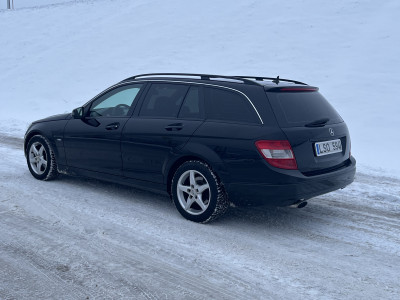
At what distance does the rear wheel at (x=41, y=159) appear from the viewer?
22.5 ft

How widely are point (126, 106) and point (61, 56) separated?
68.7 ft

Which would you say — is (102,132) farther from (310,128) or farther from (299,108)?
(310,128)

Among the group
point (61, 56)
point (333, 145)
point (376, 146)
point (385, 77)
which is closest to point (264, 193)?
point (333, 145)

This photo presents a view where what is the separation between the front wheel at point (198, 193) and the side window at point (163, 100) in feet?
2.44

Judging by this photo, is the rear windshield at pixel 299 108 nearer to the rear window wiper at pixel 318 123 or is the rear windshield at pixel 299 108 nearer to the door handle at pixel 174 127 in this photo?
the rear window wiper at pixel 318 123

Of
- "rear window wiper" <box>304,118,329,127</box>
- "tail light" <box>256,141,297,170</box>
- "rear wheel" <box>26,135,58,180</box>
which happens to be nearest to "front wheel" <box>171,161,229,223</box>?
"tail light" <box>256,141,297,170</box>

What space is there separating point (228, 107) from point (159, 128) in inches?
35.7

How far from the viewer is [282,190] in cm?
464

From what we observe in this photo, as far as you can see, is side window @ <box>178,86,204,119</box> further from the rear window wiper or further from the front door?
the rear window wiper

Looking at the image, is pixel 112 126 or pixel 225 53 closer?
pixel 112 126

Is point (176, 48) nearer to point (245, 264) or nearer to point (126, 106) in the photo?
point (126, 106)

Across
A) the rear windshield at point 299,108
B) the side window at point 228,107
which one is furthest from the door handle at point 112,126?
the rear windshield at point 299,108

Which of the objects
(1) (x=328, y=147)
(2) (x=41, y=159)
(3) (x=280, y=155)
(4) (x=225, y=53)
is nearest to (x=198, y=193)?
(3) (x=280, y=155)

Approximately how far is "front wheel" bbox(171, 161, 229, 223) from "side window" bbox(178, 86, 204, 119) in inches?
22.2
